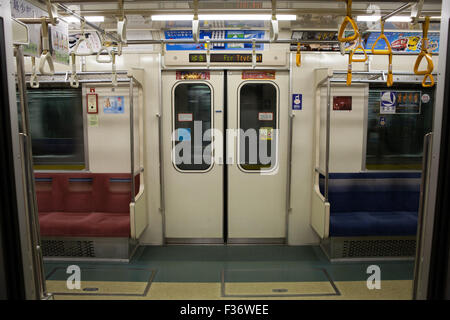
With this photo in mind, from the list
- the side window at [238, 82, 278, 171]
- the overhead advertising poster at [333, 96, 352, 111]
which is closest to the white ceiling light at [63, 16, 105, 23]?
the side window at [238, 82, 278, 171]

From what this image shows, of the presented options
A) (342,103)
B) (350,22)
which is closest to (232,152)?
(342,103)

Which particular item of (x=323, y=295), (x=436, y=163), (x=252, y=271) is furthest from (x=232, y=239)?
(x=436, y=163)

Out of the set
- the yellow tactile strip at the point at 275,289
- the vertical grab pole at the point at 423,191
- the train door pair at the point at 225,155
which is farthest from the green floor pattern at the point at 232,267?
the vertical grab pole at the point at 423,191

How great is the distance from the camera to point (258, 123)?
5043 millimetres

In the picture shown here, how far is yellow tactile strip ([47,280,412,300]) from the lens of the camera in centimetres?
362

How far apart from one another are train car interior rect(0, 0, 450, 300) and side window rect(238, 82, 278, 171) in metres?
0.02

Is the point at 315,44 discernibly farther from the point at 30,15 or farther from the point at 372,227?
the point at 30,15

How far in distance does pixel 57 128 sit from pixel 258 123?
127 inches

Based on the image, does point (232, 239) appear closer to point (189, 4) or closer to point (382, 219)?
point (382, 219)

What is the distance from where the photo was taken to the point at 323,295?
12.0ft

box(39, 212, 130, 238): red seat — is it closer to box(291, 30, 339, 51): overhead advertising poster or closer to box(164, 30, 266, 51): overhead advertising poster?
box(164, 30, 266, 51): overhead advertising poster

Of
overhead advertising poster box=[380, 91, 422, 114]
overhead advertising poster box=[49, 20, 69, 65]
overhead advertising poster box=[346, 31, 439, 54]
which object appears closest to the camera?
overhead advertising poster box=[49, 20, 69, 65]

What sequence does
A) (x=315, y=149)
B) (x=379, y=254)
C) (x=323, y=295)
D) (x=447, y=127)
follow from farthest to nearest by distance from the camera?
(x=315, y=149), (x=379, y=254), (x=323, y=295), (x=447, y=127)

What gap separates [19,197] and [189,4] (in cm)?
306
